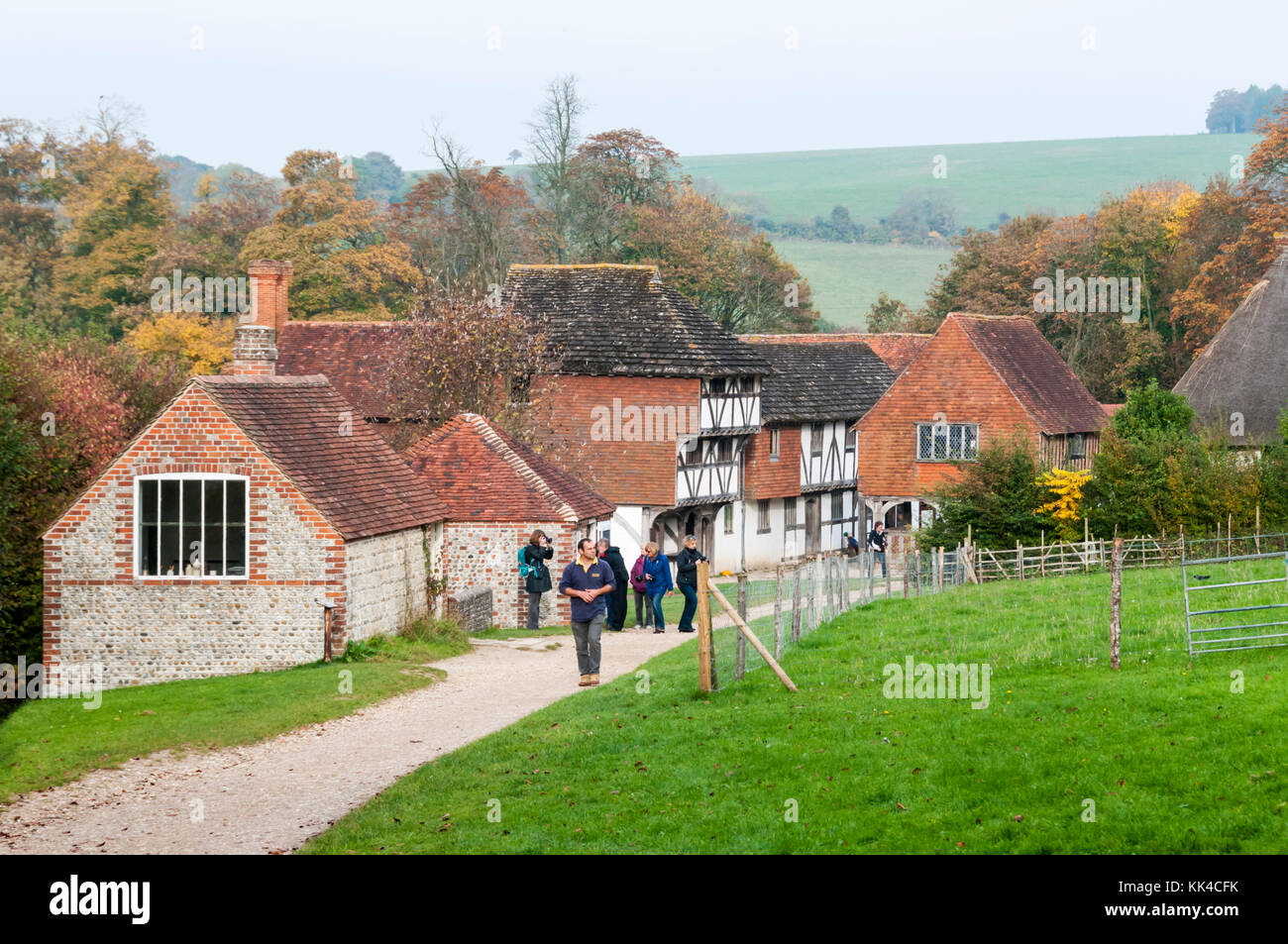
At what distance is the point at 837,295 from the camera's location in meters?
133

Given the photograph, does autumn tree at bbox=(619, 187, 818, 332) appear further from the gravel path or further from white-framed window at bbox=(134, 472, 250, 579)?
the gravel path

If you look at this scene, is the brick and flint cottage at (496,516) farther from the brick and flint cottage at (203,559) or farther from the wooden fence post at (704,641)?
the wooden fence post at (704,641)

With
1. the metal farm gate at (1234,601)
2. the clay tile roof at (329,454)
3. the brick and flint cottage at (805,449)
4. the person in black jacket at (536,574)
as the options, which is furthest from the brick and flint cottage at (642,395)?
the metal farm gate at (1234,601)

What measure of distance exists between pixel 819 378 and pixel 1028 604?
107 feet

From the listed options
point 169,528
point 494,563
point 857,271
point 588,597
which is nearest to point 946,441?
point 494,563

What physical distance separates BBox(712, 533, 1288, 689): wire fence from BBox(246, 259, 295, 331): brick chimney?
23.4 metres

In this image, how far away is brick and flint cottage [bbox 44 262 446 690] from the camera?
909 inches

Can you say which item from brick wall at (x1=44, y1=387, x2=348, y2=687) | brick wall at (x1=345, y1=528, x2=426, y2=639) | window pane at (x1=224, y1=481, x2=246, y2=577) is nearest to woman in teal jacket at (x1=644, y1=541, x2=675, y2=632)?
brick wall at (x1=345, y1=528, x2=426, y2=639)

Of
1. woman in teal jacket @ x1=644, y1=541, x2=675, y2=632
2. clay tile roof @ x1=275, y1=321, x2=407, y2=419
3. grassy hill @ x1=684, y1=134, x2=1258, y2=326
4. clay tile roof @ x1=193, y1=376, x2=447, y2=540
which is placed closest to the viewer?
clay tile roof @ x1=193, y1=376, x2=447, y2=540

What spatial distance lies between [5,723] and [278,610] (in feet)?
16.5

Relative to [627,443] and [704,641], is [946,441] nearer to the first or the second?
[627,443]

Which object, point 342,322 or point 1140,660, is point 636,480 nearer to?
point 342,322

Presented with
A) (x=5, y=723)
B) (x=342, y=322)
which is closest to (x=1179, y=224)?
(x=342, y=322)

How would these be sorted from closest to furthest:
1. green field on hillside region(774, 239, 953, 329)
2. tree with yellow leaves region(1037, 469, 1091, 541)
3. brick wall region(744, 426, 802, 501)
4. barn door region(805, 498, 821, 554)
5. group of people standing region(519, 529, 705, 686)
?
group of people standing region(519, 529, 705, 686), tree with yellow leaves region(1037, 469, 1091, 541), brick wall region(744, 426, 802, 501), barn door region(805, 498, 821, 554), green field on hillside region(774, 239, 953, 329)
